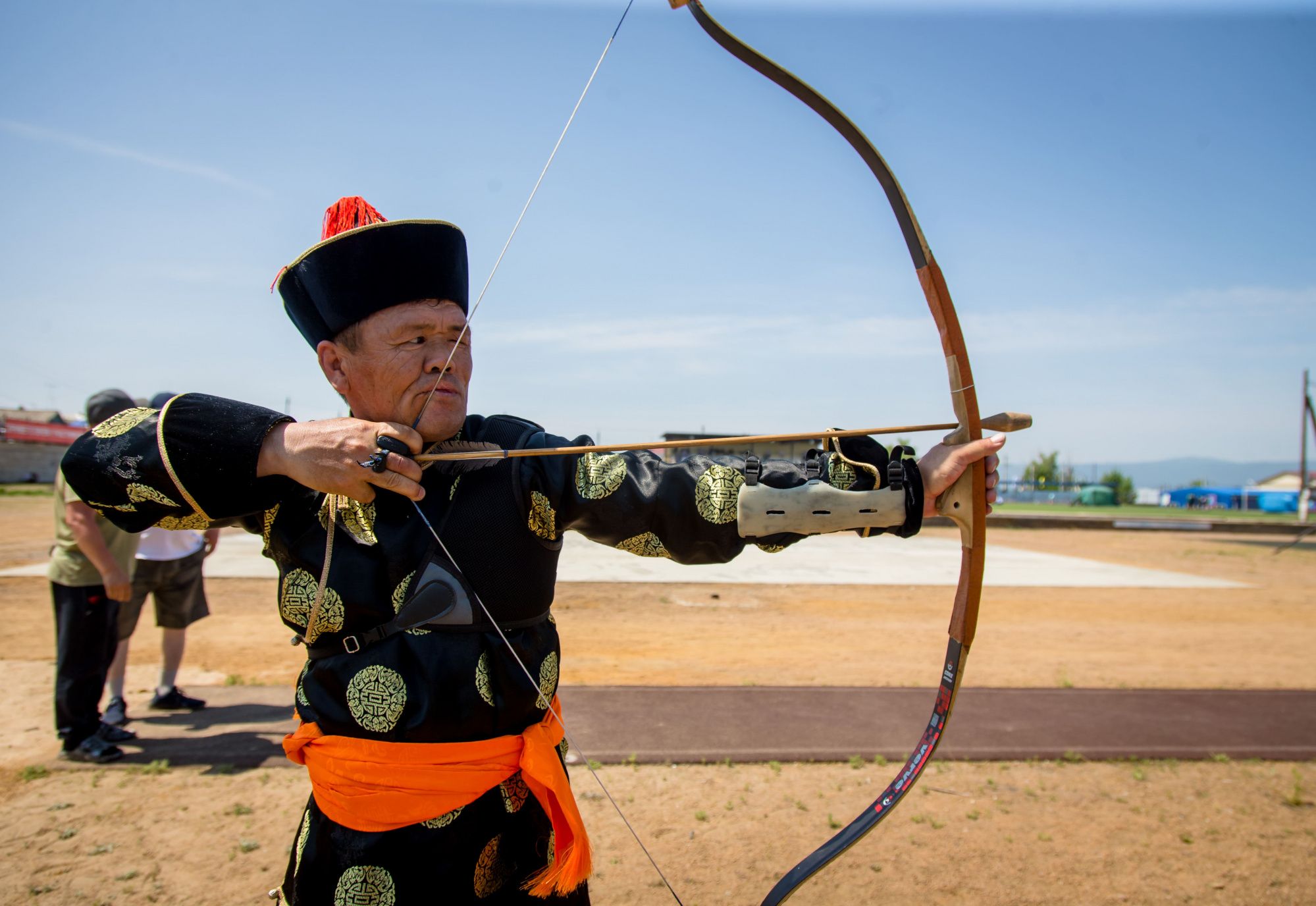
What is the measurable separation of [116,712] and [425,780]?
4228 millimetres

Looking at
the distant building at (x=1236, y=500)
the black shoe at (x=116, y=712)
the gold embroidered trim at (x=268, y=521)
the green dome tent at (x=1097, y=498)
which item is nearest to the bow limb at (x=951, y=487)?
the gold embroidered trim at (x=268, y=521)

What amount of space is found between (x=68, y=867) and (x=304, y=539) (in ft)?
8.38

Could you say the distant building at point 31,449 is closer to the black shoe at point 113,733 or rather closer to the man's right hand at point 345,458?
the black shoe at point 113,733

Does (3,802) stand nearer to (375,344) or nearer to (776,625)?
(375,344)

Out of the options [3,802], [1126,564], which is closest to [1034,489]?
[1126,564]

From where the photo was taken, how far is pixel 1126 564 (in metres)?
14.9

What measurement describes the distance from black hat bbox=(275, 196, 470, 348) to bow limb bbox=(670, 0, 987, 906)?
83 cm

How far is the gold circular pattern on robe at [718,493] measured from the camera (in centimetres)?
168

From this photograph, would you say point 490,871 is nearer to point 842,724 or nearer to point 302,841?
point 302,841

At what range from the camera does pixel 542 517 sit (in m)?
1.79

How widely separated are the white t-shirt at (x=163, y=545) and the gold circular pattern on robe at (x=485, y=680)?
4200 millimetres

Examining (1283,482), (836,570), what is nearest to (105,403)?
(836,570)

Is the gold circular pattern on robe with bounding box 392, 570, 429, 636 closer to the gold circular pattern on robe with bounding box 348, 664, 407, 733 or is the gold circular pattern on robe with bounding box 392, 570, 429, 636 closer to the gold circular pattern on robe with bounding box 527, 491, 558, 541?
the gold circular pattern on robe with bounding box 348, 664, 407, 733

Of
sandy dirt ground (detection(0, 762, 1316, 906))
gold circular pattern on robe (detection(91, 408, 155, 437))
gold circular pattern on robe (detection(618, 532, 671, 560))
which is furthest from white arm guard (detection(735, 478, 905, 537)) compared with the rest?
sandy dirt ground (detection(0, 762, 1316, 906))
